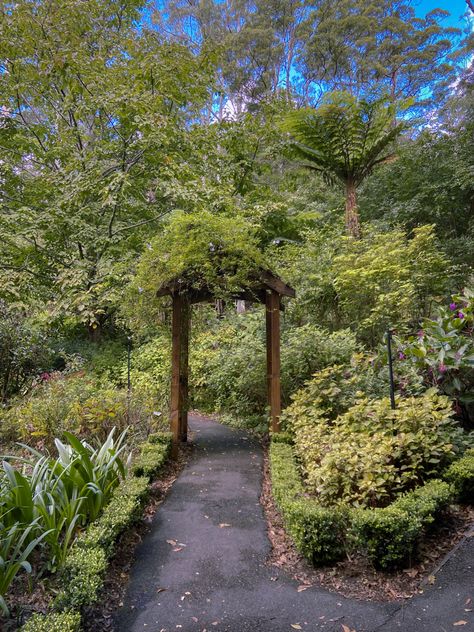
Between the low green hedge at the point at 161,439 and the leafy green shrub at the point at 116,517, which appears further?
the low green hedge at the point at 161,439

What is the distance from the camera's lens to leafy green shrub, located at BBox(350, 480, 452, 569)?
227cm

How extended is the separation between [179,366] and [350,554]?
9.40 ft

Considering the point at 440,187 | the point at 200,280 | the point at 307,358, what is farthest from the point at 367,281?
the point at 440,187

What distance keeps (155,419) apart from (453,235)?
939 centimetres

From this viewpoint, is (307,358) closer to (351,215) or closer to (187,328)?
(187,328)

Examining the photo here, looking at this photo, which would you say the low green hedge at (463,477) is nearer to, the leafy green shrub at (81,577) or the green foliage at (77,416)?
the leafy green shrub at (81,577)

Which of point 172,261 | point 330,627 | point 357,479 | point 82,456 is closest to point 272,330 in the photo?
point 172,261

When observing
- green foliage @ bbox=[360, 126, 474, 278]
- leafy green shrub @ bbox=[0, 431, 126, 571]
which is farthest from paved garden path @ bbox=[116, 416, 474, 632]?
green foliage @ bbox=[360, 126, 474, 278]

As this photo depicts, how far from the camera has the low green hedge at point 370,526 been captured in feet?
7.50

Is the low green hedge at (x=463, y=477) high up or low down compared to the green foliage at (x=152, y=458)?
up

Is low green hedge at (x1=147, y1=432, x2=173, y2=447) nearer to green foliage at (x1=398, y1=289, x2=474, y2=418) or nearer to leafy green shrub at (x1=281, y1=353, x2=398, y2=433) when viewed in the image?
leafy green shrub at (x1=281, y1=353, x2=398, y2=433)

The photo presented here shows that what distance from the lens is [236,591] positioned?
2.27m

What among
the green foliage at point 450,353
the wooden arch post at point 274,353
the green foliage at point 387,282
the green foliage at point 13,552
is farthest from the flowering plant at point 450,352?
the green foliage at point 13,552

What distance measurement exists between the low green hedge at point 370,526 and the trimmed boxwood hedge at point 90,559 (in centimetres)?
114
